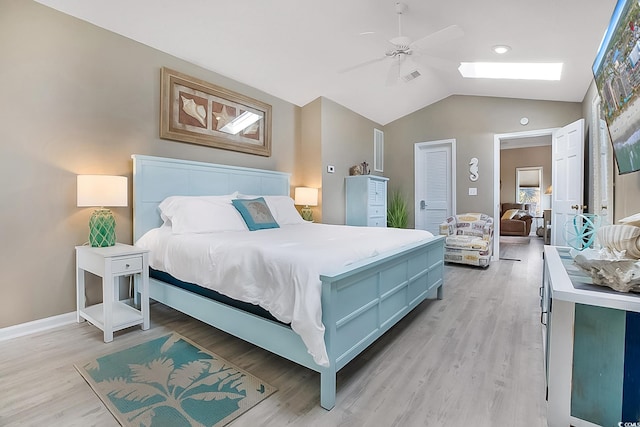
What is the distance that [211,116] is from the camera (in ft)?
11.7

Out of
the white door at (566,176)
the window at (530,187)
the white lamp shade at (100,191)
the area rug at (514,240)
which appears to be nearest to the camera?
the white lamp shade at (100,191)

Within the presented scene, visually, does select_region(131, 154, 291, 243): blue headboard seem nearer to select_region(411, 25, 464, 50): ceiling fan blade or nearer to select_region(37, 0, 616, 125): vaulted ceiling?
select_region(37, 0, 616, 125): vaulted ceiling

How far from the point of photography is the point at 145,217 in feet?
9.70

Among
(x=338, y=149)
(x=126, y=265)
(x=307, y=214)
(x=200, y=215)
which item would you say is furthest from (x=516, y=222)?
(x=126, y=265)

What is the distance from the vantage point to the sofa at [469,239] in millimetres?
4664

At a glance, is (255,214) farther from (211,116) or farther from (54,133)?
(54,133)

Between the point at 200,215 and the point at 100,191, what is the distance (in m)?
0.78

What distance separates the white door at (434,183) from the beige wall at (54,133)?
4832 mm

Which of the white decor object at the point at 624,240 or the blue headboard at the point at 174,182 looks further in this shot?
the blue headboard at the point at 174,182

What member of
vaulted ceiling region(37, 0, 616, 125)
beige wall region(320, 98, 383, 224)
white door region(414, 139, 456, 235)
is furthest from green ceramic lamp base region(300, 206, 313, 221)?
white door region(414, 139, 456, 235)

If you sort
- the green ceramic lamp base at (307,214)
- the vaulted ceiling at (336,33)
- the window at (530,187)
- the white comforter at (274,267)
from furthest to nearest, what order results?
1. the window at (530,187)
2. the green ceramic lamp base at (307,214)
3. the vaulted ceiling at (336,33)
4. the white comforter at (274,267)

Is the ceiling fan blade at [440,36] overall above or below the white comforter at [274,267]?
above

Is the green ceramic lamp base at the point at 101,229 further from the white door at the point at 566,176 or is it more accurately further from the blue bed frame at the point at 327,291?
the white door at the point at 566,176

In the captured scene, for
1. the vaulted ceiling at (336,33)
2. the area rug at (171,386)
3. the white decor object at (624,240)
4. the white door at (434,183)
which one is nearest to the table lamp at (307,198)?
the vaulted ceiling at (336,33)
